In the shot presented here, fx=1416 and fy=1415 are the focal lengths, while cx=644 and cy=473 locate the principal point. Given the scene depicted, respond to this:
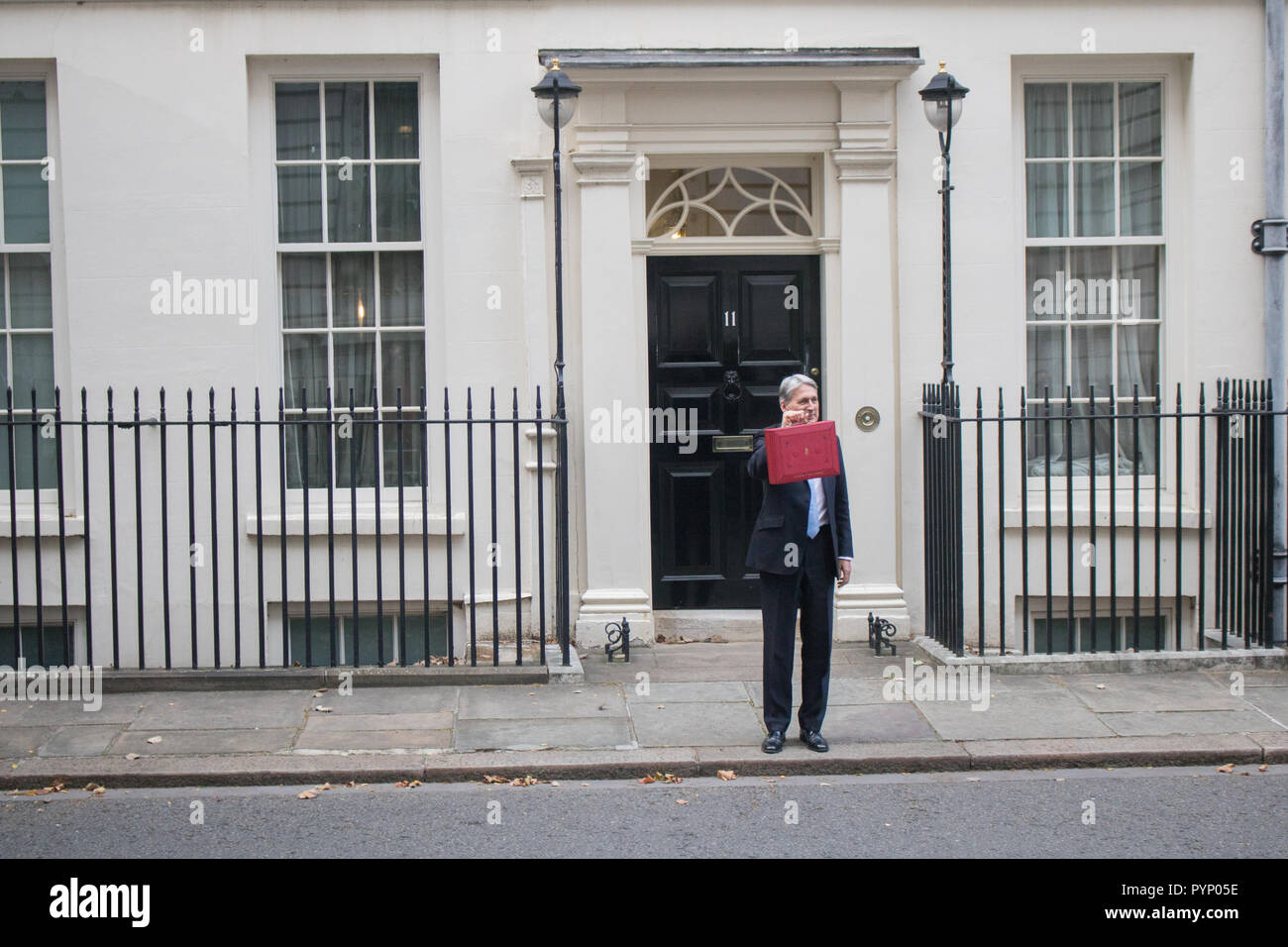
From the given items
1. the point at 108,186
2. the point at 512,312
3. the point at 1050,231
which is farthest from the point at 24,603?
the point at 1050,231

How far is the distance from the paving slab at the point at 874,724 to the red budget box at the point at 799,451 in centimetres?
142

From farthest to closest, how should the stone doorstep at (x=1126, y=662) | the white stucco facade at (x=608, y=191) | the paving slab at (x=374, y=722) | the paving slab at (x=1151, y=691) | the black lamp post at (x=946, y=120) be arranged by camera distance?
1. the white stucco facade at (x=608, y=191)
2. the black lamp post at (x=946, y=120)
3. the stone doorstep at (x=1126, y=662)
4. the paving slab at (x=1151, y=691)
5. the paving slab at (x=374, y=722)

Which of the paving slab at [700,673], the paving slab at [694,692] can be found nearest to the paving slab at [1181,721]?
the paving slab at [694,692]

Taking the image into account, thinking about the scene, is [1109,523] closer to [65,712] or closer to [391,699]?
[391,699]

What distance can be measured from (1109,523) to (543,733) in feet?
14.7

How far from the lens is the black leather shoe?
23.3ft

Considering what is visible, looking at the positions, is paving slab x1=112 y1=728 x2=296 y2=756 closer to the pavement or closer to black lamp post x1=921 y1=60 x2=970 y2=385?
the pavement

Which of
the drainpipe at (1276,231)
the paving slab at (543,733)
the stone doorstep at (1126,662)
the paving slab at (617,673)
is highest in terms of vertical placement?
the drainpipe at (1276,231)

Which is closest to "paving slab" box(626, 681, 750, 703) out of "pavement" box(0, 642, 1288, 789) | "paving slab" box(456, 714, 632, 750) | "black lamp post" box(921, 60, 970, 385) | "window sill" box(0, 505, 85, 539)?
"pavement" box(0, 642, 1288, 789)

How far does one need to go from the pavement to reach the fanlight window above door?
317 centimetres

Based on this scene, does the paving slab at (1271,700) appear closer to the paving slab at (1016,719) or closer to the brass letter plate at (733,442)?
the paving slab at (1016,719)

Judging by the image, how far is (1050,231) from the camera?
1006 cm

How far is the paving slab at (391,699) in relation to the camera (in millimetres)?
7918

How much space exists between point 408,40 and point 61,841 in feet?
19.1
